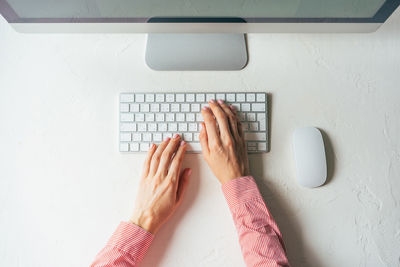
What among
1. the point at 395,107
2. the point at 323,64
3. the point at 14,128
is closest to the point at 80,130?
the point at 14,128

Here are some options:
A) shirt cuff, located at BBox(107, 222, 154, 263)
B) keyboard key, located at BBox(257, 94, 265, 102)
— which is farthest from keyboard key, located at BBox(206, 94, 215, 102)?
shirt cuff, located at BBox(107, 222, 154, 263)

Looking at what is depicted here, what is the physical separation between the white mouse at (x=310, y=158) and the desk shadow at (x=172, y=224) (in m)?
0.22

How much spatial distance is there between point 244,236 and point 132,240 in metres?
0.23

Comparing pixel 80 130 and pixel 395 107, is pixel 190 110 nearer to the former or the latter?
pixel 80 130

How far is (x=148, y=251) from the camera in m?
0.66

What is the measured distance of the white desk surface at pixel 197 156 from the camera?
2.18ft

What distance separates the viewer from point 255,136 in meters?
0.69

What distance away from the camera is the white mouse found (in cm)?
66

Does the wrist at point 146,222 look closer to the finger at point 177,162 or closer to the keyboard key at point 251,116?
the finger at point 177,162

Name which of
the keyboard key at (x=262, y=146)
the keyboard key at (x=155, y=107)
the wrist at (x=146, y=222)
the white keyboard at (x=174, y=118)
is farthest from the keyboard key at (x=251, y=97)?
the wrist at (x=146, y=222)

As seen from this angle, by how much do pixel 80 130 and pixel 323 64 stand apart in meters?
0.58

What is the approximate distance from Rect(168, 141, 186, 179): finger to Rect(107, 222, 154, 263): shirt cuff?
0.44 feet

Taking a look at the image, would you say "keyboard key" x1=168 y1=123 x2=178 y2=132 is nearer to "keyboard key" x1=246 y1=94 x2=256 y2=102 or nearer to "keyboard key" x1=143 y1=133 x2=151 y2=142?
"keyboard key" x1=143 y1=133 x2=151 y2=142

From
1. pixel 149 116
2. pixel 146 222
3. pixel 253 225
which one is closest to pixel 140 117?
pixel 149 116
